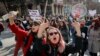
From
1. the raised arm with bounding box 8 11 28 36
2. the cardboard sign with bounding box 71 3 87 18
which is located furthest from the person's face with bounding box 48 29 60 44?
the cardboard sign with bounding box 71 3 87 18

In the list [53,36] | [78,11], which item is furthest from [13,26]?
[78,11]

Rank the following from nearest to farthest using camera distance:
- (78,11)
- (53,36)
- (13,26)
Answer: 1. (53,36)
2. (13,26)
3. (78,11)

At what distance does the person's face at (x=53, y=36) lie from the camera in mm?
4742

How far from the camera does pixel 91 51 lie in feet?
27.9

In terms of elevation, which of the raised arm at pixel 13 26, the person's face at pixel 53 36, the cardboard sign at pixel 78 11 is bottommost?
the cardboard sign at pixel 78 11

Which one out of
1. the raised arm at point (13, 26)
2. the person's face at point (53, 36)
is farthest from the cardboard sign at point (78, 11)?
the person's face at point (53, 36)

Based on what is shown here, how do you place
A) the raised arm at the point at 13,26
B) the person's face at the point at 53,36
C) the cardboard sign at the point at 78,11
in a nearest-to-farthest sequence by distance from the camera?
the person's face at the point at 53,36 → the raised arm at the point at 13,26 → the cardboard sign at the point at 78,11

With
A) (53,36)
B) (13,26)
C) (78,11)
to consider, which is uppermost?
(53,36)

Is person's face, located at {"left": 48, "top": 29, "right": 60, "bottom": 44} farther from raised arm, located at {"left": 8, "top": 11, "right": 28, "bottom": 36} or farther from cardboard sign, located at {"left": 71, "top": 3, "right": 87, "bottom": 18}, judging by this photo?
cardboard sign, located at {"left": 71, "top": 3, "right": 87, "bottom": 18}

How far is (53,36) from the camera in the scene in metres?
4.75

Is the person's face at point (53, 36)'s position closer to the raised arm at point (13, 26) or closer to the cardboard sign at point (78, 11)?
the raised arm at point (13, 26)

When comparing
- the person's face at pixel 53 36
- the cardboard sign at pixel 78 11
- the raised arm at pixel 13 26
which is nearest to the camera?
the person's face at pixel 53 36

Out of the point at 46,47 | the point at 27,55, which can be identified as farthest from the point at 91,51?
the point at 46,47

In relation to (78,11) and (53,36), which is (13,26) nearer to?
(53,36)
